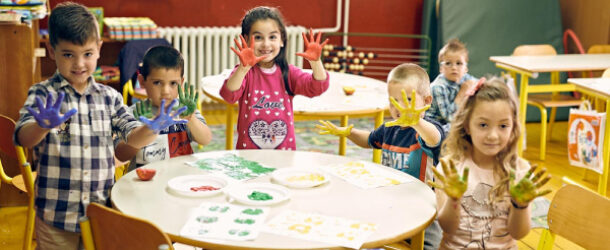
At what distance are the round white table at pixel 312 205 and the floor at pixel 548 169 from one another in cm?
142

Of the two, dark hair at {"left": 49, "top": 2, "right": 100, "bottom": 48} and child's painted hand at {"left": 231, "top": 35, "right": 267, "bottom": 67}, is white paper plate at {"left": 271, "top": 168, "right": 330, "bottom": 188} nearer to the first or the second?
child's painted hand at {"left": 231, "top": 35, "right": 267, "bottom": 67}

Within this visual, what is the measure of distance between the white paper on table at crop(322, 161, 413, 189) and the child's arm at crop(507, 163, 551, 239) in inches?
16.0

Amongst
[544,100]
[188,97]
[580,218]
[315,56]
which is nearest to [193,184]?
[188,97]

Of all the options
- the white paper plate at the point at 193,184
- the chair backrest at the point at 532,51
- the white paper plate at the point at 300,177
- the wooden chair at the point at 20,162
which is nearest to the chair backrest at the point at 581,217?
the white paper plate at the point at 300,177

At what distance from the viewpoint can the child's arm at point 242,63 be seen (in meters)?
2.70

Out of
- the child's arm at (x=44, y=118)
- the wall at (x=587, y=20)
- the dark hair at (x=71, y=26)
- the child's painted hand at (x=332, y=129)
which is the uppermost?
the wall at (x=587, y=20)

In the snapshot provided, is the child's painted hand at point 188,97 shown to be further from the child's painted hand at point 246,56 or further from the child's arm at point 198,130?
the child's painted hand at point 246,56

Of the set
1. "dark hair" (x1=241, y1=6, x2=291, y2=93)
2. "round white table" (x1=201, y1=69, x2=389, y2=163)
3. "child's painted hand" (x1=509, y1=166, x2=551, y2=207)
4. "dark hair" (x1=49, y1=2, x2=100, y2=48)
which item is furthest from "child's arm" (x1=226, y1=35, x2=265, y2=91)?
"child's painted hand" (x1=509, y1=166, x2=551, y2=207)

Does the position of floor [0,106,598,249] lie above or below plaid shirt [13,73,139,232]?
below

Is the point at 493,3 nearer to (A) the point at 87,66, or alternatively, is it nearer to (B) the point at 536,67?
(B) the point at 536,67

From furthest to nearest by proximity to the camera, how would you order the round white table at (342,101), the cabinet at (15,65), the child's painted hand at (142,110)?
the cabinet at (15,65)
the round white table at (342,101)
the child's painted hand at (142,110)

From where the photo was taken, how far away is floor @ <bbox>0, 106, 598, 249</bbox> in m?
3.43

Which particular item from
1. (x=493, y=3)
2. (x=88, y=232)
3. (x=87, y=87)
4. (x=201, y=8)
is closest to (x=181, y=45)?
(x=201, y=8)

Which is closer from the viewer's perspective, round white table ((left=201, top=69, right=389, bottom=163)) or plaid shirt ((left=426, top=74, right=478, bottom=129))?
round white table ((left=201, top=69, right=389, bottom=163))
